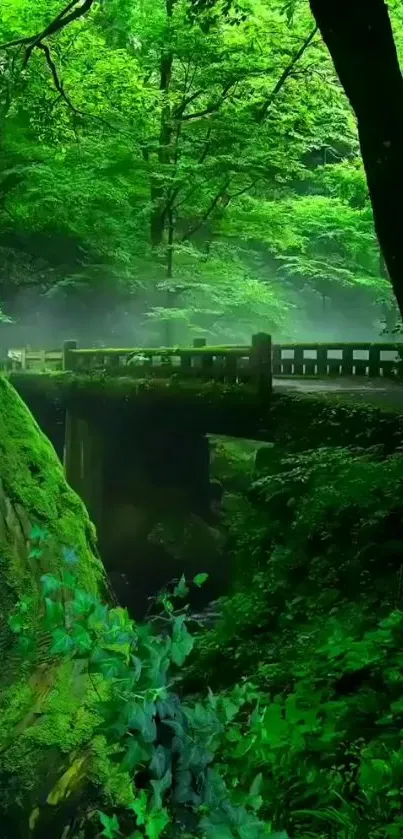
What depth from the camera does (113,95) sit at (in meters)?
14.6

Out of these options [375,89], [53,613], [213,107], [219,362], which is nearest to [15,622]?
[53,613]

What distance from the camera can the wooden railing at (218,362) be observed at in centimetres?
1080

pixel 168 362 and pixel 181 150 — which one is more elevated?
pixel 181 150

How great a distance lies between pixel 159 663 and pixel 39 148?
53.4 feet

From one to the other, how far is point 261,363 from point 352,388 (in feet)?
7.16

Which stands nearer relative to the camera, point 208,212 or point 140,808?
point 140,808

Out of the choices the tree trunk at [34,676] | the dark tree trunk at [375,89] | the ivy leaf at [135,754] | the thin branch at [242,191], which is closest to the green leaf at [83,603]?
the ivy leaf at [135,754]

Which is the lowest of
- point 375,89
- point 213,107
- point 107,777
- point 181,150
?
point 107,777

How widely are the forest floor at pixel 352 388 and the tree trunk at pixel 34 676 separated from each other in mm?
5058

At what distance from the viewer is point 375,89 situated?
4.12 metres

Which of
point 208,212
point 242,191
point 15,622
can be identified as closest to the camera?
point 15,622

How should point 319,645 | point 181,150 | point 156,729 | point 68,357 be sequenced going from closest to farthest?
point 156,729, point 319,645, point 68,357, point 181,150

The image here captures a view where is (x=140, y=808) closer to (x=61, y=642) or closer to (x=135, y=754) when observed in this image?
(x=135, y=754)

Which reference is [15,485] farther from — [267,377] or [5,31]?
[5,31]
